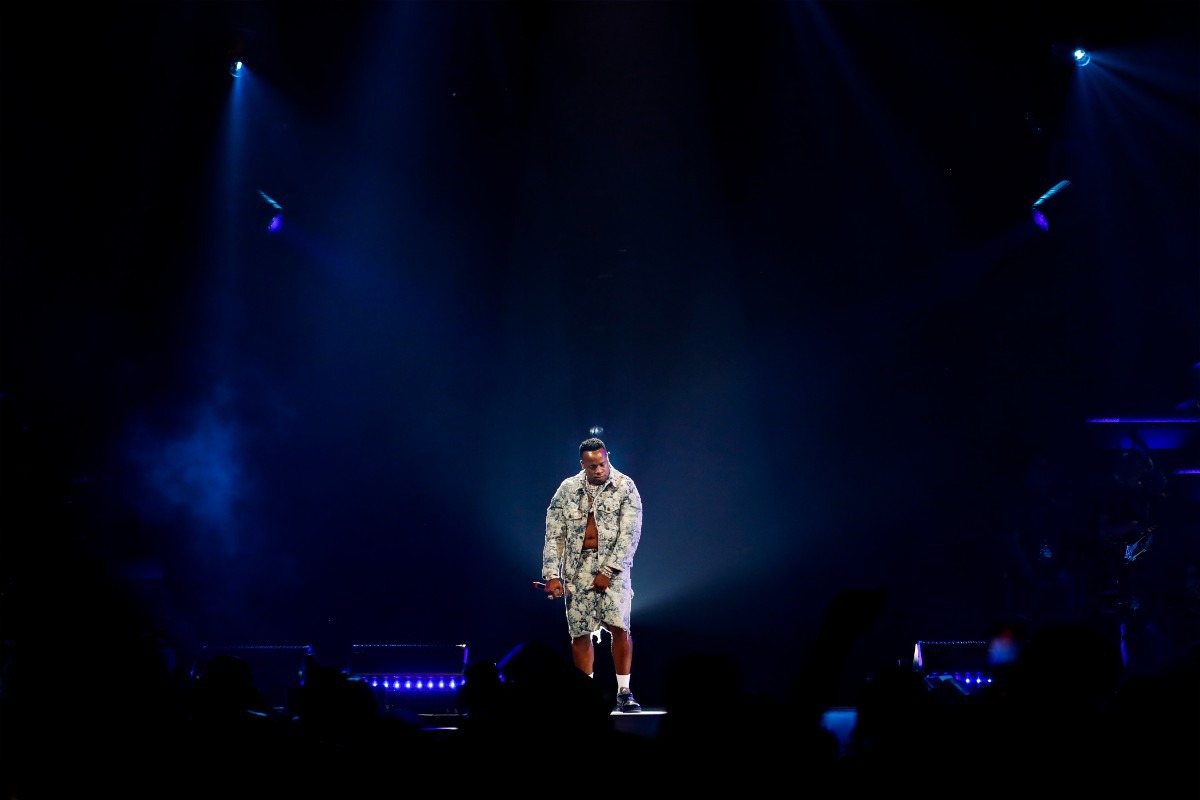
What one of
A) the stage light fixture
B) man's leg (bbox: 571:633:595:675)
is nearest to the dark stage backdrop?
the stage light fixture

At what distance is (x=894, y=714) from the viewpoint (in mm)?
3002

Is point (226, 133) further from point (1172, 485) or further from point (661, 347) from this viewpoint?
point (1172, 485)

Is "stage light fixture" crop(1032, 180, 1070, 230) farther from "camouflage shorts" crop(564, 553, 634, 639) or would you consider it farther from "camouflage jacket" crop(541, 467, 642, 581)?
"camouflage shorts" crop(564, 553, 634, 639)

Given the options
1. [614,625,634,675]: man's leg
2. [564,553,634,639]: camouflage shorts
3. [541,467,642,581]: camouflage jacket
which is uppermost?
[541,467,642,581]: camouflage jacket

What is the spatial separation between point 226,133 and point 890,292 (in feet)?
25.7

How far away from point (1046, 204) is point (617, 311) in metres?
4.95

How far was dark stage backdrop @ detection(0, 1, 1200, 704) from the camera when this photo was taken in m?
10.6

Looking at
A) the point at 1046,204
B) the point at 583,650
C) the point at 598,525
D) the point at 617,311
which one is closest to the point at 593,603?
the point at 583,650

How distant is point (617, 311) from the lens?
11188 mm

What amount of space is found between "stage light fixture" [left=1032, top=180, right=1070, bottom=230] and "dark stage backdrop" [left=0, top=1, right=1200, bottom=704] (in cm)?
23

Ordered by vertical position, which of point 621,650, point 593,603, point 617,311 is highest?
point 617,311

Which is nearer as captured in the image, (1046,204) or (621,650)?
(621,650)

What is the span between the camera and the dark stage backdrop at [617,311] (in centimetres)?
1058

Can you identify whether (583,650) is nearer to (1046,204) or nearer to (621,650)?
(621,650)
